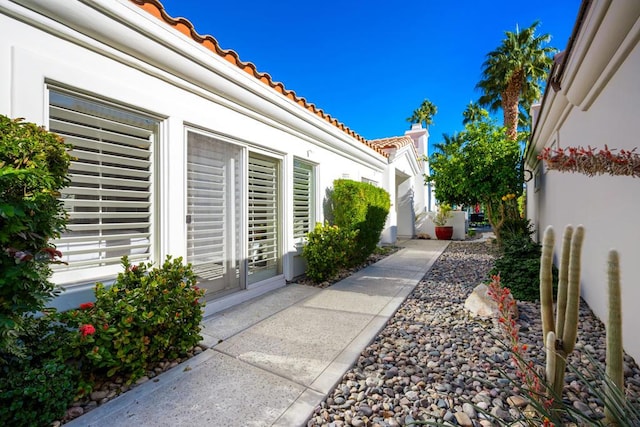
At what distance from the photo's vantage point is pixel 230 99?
513cm

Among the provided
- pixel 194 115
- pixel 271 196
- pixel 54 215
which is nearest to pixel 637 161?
pixel 54 215

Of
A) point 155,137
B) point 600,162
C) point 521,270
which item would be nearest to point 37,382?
point 155,137

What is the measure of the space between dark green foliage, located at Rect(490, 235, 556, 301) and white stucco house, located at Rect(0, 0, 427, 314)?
4.38m

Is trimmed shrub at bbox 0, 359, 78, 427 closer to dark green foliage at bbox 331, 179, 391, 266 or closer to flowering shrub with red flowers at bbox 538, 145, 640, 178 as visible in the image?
flowering shrub with red flowers at bbox 538, 145, 640, 178

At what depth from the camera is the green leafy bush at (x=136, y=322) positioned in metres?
2.70

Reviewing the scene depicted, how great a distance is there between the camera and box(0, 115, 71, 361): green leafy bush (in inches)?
82.7

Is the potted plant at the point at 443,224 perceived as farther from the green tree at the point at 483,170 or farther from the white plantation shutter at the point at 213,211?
the white plantation shutter at the point at 213,211

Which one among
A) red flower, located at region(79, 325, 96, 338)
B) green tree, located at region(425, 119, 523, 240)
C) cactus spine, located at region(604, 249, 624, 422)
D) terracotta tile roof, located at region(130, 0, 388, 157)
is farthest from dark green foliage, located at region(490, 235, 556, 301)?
red flower, located at region(79, 325, 96, 338)

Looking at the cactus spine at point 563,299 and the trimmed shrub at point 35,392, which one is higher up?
the cactus spine at point 563,299

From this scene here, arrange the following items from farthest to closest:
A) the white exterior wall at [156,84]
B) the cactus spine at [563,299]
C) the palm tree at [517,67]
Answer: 1. the palm tree at [517,67]
2. the white exterior wall at [156,84]
3. the cactus spine at [563,299]

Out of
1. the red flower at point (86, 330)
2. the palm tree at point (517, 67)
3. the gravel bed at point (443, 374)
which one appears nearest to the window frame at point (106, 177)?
the red flower at point (86, 330)

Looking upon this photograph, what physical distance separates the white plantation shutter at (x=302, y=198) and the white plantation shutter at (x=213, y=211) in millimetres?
2063

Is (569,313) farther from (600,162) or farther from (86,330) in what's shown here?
(86,330)

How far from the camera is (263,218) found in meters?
6.34
